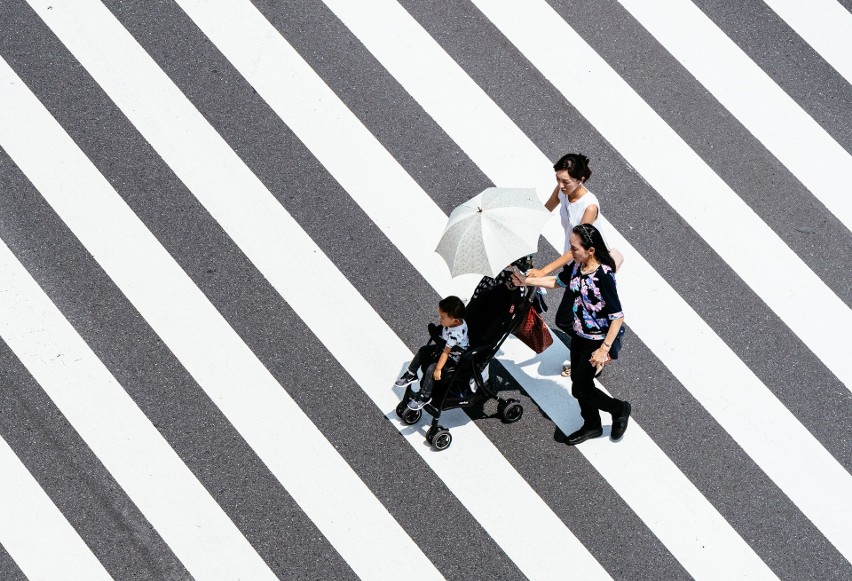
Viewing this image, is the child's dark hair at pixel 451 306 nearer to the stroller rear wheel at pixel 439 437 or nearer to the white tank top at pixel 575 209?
the white tank top at pixel 575 209

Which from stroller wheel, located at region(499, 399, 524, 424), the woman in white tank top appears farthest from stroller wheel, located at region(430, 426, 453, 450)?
the woman in white tank top

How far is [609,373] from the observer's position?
6.75 meters

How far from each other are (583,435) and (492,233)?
6.35ft

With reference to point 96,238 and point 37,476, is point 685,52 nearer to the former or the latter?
point 96,238

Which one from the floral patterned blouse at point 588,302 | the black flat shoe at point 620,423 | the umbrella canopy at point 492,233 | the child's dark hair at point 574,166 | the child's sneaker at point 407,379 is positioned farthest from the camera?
the black flat shoe at point 620,423

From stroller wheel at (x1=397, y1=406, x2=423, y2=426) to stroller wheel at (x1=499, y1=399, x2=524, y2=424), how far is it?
619mm

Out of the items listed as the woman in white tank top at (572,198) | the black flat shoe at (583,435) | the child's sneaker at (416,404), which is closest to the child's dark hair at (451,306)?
the woman in white tank top at (572,198)

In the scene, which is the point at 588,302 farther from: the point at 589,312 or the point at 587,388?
the point at 587,388

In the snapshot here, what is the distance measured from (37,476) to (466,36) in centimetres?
496

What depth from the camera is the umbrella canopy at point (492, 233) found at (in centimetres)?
542

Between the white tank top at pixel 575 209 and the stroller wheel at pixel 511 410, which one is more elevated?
the white tank top at pixel 575 209

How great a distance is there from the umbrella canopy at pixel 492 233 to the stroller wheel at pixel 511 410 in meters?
1.38

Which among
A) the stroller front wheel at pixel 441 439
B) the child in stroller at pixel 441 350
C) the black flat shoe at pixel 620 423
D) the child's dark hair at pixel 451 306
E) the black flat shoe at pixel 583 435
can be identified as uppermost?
the child's dark hair at pixel 451 306

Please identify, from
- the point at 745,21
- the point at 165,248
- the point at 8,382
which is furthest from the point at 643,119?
the point at 8,382
